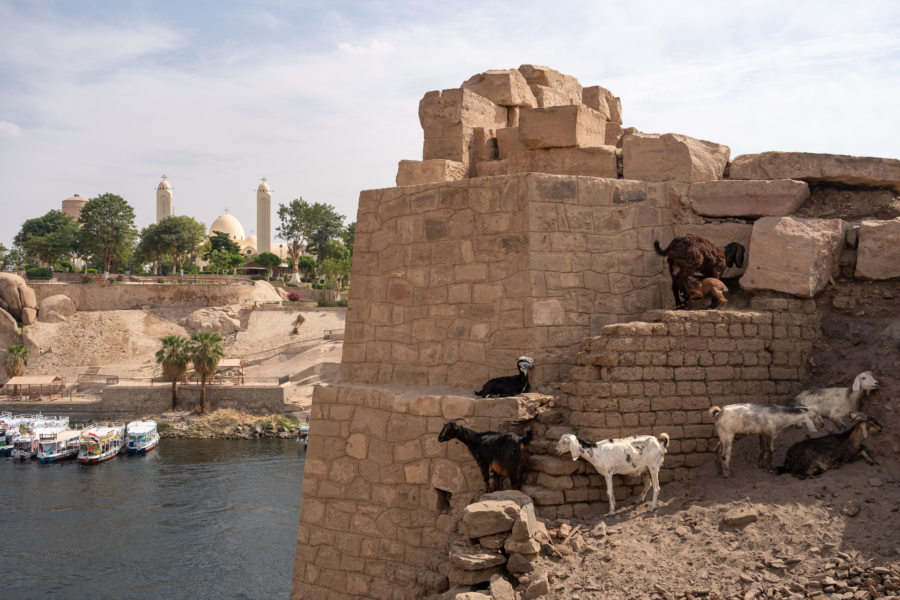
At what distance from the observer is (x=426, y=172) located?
8.76m

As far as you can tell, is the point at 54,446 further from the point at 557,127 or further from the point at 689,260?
the point at 689,260

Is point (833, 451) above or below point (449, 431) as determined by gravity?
below

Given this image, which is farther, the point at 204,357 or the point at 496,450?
the point at 204,357


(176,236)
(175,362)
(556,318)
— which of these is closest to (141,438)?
(175,362)

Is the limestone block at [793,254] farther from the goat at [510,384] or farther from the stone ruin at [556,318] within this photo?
the goat at [510,384]

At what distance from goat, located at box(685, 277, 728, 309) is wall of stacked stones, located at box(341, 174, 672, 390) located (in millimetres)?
480

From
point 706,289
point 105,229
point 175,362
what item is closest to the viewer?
point 706,289

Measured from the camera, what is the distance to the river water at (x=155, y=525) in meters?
22.2

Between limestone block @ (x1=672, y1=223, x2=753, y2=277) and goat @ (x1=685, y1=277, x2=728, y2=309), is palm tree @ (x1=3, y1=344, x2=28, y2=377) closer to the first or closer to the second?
limestone block @ (x1=672, y1=223, x2=753, y2=277)

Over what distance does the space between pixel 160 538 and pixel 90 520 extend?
3.91m

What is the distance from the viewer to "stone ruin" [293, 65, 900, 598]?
21.1 feet

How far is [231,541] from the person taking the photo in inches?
979

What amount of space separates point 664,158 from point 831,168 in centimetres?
170

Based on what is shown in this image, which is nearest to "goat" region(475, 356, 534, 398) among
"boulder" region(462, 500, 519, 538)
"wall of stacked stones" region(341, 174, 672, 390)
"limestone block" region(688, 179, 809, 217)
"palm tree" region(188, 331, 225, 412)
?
"wall of stacked stones" region(341, 174, 672, 390)
